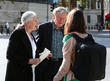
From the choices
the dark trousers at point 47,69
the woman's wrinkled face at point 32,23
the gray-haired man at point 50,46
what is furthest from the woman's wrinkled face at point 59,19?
the dark trousers at point 47,69

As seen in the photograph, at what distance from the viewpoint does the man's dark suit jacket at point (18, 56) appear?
16.9 ft

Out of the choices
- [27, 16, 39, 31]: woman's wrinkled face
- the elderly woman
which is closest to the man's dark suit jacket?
the elderly woman

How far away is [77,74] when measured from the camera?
163 inches

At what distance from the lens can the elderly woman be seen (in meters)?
5.16

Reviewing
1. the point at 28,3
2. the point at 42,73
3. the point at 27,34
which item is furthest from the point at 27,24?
the point at 28,3

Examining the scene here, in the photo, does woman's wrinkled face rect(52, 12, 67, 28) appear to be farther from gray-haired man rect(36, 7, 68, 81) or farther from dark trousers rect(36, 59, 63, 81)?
dark trousers rect(36, 59, 63, 81)

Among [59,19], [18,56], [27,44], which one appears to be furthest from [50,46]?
[18,56]

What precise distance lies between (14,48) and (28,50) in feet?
0.71

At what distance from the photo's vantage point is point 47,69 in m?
5.97

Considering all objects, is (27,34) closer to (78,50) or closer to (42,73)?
(42,73)

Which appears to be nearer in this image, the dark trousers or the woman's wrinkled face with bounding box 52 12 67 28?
the woman's wrinkled face with bounding box 52 12 67 28

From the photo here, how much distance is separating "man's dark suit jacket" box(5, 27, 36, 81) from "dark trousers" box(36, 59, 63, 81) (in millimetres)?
688

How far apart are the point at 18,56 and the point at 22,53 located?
74 mm

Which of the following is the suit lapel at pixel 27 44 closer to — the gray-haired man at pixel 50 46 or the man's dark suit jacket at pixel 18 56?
the man's dark suit jacket at pixel 18 56
